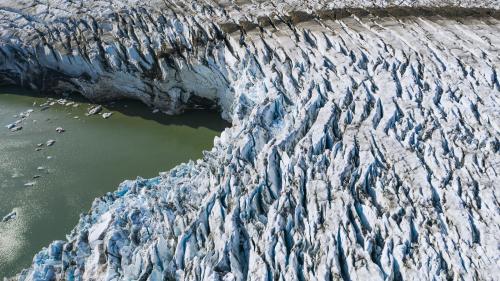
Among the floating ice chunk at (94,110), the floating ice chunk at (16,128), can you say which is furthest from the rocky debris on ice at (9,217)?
the floating ice chunk at (94,110)

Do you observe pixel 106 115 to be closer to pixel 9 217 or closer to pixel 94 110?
pixel 94 110

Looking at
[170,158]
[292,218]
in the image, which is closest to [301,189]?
[292,218]

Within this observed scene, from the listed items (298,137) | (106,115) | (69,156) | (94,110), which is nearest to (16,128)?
(94,110)

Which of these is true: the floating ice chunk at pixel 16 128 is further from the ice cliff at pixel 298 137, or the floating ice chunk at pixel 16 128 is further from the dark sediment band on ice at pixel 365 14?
the dark sediment band on ice at pixel 365 14

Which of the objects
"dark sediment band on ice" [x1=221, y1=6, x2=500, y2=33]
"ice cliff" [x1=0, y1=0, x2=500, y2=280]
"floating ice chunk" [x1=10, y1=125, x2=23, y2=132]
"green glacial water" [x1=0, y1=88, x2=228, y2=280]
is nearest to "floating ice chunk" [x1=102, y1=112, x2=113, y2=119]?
"green glacial water" [x1=0, y1=88, x2=228, y2=280]

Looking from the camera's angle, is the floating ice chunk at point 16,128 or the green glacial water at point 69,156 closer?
the green glacial water at point 69,156

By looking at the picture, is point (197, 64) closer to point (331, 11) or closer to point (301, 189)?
point (331, 11)
